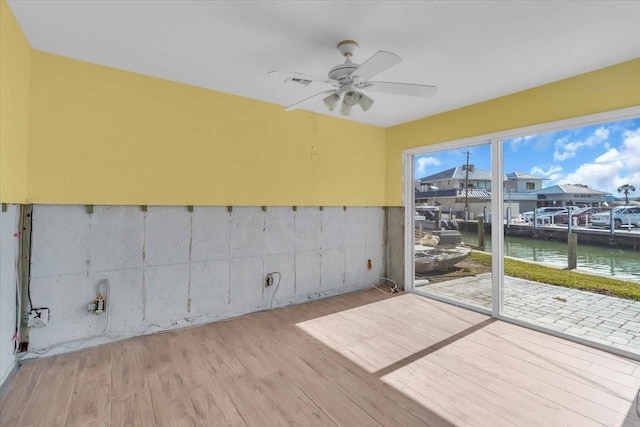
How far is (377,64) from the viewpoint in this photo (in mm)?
2014

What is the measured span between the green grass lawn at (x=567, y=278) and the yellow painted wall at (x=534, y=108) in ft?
5.29

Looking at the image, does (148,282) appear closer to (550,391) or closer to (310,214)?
(310,214)

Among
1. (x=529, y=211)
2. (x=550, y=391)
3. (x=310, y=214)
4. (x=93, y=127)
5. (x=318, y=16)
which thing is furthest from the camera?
(x=310, y=214)

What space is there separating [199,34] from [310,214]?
8.29ft

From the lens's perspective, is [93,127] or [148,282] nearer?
[93,127]

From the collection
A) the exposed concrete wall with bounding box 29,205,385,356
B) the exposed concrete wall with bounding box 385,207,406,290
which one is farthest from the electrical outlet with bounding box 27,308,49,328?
the exposed concrete wall with bounding box 385,207,406,290

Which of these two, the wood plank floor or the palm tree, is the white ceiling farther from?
the wood plank floor

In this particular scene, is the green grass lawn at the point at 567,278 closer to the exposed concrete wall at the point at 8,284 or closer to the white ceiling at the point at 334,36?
the white ceiling at the point at 334,36

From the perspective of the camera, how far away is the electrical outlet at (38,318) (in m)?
2.53

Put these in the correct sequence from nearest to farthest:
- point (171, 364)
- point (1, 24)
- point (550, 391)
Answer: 1. point (1, 24)
2. point (550, 391)
3. point (171, 364)

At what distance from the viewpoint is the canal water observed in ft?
9.41

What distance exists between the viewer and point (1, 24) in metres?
1.94

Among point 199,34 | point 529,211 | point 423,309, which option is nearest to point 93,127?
point 199,34

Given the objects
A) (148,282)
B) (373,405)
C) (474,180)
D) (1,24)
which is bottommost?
(373,405)
